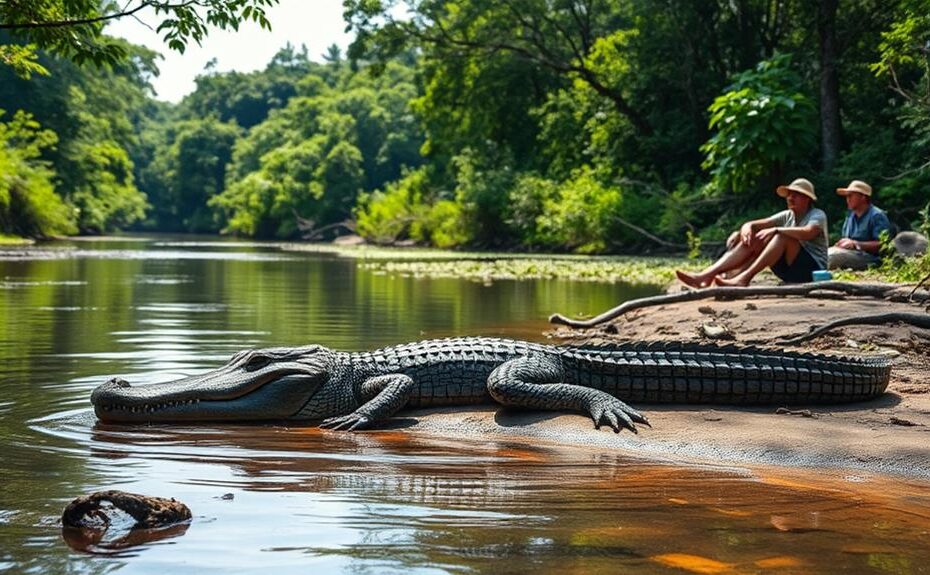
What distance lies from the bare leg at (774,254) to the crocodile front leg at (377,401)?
5038 mm

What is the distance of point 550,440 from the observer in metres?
5.23

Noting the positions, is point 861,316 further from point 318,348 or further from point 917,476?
point 318,348

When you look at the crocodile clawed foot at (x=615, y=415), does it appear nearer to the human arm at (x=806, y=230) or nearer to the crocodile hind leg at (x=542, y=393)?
the crocodile hind leg at (x=542, y=393)

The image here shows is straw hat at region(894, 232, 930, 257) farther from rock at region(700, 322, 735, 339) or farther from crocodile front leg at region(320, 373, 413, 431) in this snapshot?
crocodile front leg at region(320, 373, 413, 431)

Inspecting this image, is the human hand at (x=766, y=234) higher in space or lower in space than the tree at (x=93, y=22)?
lower

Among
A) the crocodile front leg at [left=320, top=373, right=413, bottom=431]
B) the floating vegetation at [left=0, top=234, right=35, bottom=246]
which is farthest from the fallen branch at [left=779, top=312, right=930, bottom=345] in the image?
the floating vegetation at [left=0, top=234, right=35, bottom=246]

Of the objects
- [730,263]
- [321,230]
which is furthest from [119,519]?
[321,230]

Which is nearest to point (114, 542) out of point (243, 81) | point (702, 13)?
point (702, 13)

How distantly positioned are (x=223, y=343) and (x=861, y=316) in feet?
16.9

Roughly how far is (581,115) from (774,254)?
25127 mm

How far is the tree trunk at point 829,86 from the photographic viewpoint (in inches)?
899

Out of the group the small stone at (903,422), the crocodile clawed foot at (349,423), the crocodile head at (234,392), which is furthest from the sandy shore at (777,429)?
the crocodile head at (234,392)

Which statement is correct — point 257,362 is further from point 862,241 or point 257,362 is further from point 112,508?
point 862,241

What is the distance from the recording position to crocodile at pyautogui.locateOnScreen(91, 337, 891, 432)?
555cm
